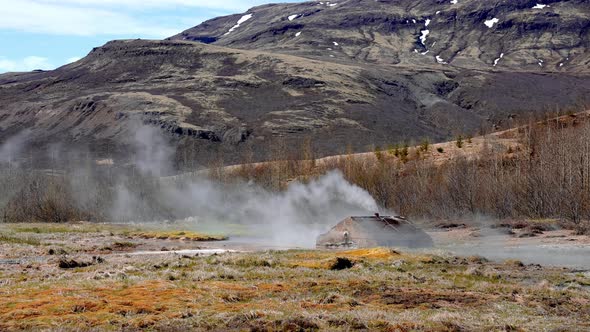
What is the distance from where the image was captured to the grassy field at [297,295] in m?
18.8

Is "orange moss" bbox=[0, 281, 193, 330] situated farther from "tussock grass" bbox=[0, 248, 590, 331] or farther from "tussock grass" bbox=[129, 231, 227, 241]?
"tussock grass" bbox=[129, 231, 227, 241]

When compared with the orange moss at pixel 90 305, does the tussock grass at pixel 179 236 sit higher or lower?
lower

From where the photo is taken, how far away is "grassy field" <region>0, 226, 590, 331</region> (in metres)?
18.8

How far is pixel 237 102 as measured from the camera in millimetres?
191875

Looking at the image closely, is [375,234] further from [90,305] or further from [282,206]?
[282,206]

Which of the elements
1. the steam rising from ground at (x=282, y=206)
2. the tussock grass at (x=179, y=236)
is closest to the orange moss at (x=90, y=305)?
the steam rising from ground at (x=282, y=206)

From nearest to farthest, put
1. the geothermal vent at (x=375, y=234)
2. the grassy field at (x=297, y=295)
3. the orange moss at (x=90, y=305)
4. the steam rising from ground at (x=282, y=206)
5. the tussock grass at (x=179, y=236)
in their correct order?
1. the grassy field at (x=297, y=295)
2. the orange moss at (x=90, y=305)
3. the geothermal vent at (x=375, y=234)
4. the tussock grass at (x=179, y=236)
5. the steam rising from ground at (x=282, y=206)

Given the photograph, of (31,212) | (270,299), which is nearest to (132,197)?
(31,212)

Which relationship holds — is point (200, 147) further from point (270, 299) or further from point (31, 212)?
point (270, 299)

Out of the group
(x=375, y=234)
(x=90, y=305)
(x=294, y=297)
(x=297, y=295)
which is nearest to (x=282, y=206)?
(x=375, y=234)

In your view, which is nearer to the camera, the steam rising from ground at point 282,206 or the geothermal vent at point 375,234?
the geothermal vent at point 375,234

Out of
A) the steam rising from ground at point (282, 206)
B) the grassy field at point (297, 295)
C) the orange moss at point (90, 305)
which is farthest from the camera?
the steam rising from ground at point (282, 206)

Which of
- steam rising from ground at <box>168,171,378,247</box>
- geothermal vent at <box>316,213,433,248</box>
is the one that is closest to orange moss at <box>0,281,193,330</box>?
geothermal vent at <box>316,213,433,248</box>

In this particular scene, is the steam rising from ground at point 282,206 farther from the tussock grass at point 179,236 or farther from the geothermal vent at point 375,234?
the geothermal vent at point 375,234
